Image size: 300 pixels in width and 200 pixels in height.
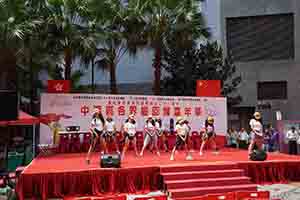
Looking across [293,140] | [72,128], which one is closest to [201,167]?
[72,128]

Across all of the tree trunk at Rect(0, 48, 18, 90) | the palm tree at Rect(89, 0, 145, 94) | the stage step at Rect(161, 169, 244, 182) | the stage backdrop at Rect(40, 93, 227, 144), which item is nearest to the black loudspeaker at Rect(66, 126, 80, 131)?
the stage backdrop at Rect(40, 93, 227, 144)

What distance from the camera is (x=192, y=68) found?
66.3ft

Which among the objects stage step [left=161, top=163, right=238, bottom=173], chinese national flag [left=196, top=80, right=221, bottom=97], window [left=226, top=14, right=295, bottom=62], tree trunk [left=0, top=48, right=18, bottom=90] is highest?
window [left=226, top=14, right=295, bottom=62]

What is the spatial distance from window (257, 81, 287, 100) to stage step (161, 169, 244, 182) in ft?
47.2

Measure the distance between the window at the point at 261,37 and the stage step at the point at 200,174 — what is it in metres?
15.2

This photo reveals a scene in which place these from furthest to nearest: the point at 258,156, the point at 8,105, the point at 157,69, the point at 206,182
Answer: the point at 157,69 → the point at 258,156 → the point at 206,182 → the point at 8,105

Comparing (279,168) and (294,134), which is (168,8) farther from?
(279,168)

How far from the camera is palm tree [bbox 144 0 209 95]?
16.3 m

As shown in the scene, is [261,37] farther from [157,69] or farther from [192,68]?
[157,69]

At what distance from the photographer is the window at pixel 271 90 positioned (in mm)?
22797

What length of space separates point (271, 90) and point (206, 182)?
51.3 feet

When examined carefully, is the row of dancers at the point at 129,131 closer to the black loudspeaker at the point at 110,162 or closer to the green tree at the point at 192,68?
the black loudspeaker at the point at 110,162

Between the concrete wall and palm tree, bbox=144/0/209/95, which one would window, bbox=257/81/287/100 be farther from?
palm tree, bbox=144/0/209/95

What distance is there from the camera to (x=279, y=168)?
10031 millimetres
